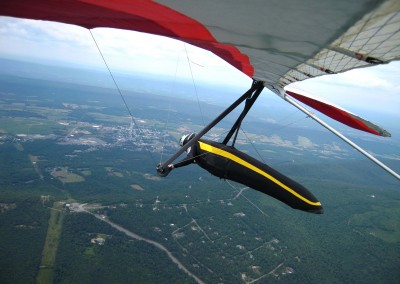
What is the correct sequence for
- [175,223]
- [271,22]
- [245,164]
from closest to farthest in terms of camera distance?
[271,22], [245,164], [175,223]

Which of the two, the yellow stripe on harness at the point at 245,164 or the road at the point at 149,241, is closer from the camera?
the yellow stripe on harness at the point at 245,164

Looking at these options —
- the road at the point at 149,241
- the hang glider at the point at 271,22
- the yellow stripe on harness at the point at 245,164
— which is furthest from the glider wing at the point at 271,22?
the road at the point at 149,241

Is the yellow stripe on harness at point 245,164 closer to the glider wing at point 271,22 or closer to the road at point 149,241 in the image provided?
the glider wing at point 271,22

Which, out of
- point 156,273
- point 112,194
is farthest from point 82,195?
point 156,273

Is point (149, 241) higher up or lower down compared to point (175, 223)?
lower down

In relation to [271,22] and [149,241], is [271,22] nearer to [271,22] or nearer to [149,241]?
[271,22]

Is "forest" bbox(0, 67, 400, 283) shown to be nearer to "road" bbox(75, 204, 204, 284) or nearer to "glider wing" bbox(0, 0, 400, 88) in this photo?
"road" bbox(75, 204, 204, 284)

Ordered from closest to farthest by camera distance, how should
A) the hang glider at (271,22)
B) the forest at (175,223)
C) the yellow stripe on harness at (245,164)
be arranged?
the hang glider at (271,22) → the yellow stripe on harness at (245,164) → the forest at (175,223)

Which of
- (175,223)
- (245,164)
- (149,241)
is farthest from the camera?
(175,223)

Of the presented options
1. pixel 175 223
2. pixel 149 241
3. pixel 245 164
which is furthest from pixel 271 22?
pixel 175 223

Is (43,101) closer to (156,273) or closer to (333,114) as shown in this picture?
(156,273)
